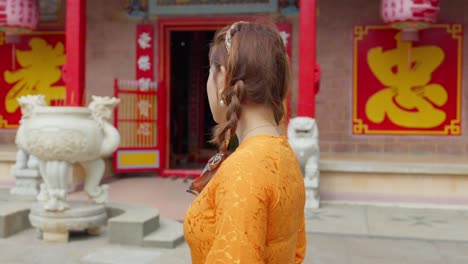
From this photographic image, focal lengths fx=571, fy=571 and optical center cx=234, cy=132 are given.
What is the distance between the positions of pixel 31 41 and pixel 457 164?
614 centimetres

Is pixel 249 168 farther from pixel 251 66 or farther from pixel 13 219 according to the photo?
pixel 13 219

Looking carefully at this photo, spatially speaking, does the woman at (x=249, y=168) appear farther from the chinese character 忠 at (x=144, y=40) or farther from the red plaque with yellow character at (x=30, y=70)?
the red plaque with yellow character at (x=30, y=70)

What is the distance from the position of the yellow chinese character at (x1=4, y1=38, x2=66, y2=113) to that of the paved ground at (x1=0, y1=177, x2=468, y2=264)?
3.34 meters

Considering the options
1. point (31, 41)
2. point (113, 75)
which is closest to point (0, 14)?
point (31, 41)

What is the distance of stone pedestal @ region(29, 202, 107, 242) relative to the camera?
4.34 metres

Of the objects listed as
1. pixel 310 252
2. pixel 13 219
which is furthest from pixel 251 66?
pixel 13 219

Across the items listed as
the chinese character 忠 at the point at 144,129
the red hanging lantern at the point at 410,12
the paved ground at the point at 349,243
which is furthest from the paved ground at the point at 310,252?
the chinese character 忠 at the point at 144,129

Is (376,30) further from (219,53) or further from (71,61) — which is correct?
(219,53)

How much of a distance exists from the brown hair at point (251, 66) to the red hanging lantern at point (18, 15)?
695cm

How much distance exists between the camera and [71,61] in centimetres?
636

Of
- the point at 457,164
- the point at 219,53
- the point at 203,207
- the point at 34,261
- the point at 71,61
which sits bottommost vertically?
the point at 34,261

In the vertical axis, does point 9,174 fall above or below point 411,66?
below

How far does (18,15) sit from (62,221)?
4.08m

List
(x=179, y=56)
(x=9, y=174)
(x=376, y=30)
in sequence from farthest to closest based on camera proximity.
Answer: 1. (x=179, y=56)
2. (x=376, y=30)
3. (x=9, y=174)
